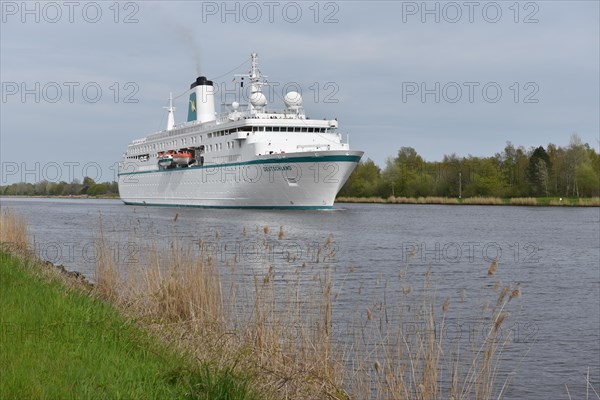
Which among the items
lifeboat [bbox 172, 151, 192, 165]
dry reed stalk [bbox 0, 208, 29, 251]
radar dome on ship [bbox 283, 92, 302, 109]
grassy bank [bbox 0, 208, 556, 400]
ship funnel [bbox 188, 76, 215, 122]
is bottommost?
grassy bank [bbox 0, 208, 556, 400]

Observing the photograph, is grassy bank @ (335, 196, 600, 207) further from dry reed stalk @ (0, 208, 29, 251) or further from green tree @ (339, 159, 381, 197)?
dry reed stalk @ (0, 208, 29, 251)

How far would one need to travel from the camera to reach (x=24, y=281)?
8852mm

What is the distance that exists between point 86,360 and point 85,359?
0.02 meters

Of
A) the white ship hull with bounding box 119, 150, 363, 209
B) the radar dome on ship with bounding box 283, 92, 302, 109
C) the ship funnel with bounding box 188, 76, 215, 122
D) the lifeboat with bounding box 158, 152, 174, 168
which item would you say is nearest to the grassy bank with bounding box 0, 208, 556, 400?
the white ship hull with bounding box 119, 150, 363, 209

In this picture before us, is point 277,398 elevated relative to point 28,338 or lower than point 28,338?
lower

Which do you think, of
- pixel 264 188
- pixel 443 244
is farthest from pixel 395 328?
pixel 264 188

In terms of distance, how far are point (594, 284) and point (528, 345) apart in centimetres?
853

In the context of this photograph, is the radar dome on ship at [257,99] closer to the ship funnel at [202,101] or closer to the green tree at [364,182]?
the ship funnel at [202,101]

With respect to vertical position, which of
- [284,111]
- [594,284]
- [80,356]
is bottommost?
[594,284]

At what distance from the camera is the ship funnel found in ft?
238

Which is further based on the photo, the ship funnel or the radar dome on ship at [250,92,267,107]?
the ship funnel

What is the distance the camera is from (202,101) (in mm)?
72812

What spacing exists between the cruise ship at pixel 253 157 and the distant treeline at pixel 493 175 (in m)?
34.3

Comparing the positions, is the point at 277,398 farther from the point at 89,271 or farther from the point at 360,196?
the point at 360,196
